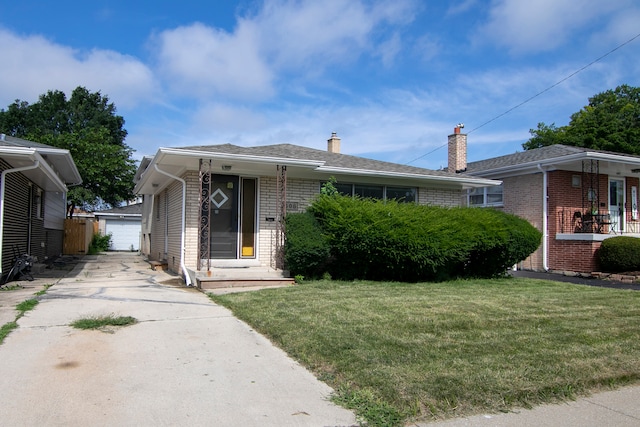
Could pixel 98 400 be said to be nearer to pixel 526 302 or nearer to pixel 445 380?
pixel 445 380

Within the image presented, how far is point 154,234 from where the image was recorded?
1853cm

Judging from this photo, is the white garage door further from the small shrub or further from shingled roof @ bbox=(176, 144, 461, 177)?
shingled roof @ bbox=(176, 144, 461, 177)

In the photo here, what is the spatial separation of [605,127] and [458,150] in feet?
58.6

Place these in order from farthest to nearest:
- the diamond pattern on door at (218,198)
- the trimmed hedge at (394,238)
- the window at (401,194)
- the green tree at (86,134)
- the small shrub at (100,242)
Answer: the green tree at (86,134)
the small shrub at (100,242)
the window at (401,194)
the diamond pattern on door at (218,198)
the trimmed hedge at (394,238)

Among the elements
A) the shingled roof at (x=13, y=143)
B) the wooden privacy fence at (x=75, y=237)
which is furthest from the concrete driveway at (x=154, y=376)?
the wooden privacy fence at (x=75, y=237)

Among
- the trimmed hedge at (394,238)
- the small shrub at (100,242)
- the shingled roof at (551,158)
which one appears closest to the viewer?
the trimmed hedge at (394,238)

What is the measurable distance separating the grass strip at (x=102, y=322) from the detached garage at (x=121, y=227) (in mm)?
27541

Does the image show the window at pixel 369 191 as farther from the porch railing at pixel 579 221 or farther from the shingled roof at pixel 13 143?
the shingled roof at pixel 13 143

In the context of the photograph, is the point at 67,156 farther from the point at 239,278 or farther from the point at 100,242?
the point at 100,242

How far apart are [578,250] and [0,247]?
15.7 metres

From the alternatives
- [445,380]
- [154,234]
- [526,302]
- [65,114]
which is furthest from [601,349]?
[65,114]

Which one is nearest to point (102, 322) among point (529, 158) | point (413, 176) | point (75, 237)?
point (413, 176)

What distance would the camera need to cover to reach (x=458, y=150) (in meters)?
20.6

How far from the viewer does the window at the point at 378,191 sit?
1361 centimetres
